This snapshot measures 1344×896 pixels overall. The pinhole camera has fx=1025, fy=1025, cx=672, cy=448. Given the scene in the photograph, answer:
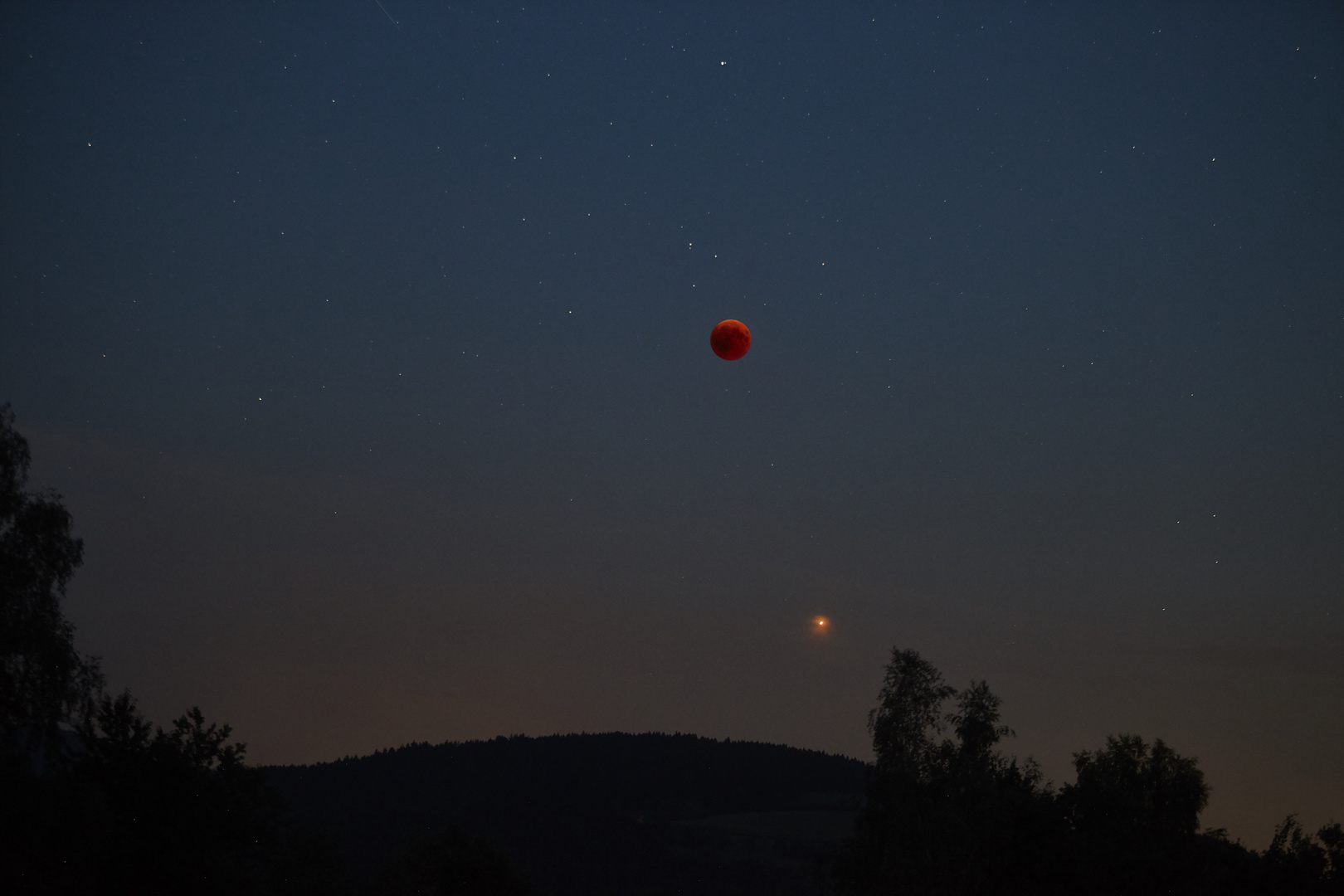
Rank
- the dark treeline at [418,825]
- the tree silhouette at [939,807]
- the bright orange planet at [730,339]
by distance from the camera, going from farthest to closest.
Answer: the tree silhouette at [939,807] < the dark treeline at [418,825] < the bright orange planet at [730,339]

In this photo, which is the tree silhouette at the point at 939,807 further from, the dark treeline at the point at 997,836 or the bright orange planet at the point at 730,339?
the bright orange planet at the point at 730,339

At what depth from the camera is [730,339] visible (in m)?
25.2

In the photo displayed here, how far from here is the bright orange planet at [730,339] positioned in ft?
81.5

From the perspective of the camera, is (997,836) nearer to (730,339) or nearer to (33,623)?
(730,339)

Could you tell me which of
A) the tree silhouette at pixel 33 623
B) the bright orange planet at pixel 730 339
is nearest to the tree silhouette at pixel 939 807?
the bright orange planet at pixel 730 339

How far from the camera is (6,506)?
30.7 metres

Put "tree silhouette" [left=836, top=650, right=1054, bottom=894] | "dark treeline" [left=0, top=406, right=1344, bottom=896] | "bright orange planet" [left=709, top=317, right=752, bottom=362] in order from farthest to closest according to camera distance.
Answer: "tree silhouette" [left=836, top=650, right=1054, bottom=894]
"dark treeline" [left=0, top=406, right=1344, bottom=896]
"bright orange planet" [left=709, top=317, right=752, bottom=362]

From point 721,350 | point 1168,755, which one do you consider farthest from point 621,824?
point 721,350

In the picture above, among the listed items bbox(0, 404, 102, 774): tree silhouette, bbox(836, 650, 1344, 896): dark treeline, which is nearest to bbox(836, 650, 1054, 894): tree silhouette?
bbox(836, 650, 1344, 896): dark treeline

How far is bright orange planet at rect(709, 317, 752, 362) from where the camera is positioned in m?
24.8

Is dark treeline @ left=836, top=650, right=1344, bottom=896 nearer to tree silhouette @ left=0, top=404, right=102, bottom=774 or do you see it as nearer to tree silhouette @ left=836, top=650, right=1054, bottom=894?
tree silhouette @ left=836, top=650, right=1054, bottom=894

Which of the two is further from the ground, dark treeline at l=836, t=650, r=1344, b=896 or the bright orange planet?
the bright orange planet

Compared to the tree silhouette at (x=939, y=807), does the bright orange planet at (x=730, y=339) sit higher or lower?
higher

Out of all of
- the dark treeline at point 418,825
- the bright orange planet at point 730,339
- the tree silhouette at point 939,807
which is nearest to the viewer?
the bright orange planet at point 730,339
